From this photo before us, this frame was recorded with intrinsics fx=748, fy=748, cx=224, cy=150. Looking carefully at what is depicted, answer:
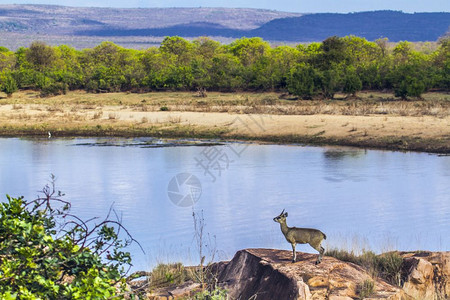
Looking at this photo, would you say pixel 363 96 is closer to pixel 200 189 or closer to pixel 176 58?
pixel 200 189

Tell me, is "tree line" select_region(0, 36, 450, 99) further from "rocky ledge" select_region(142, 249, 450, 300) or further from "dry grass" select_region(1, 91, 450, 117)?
"rocky ledge" select_region(142, 249, 450, 300)

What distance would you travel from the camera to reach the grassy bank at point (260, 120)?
2670 cm

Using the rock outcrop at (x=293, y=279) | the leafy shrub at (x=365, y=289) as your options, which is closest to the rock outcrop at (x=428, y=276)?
the rock outcrop at (x=293, y=279)

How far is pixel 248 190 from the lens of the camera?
18328mm

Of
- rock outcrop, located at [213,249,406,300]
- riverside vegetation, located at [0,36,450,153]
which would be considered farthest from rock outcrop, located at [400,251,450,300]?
riverside vegetation, located at [0,36,450,153]

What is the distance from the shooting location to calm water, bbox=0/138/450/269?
12867 mm

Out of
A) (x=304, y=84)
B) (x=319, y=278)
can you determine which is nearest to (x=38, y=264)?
(x=319, y=278)

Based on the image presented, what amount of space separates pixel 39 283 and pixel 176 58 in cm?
6486

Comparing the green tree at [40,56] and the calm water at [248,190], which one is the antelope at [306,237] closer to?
the calm water at [248,190]

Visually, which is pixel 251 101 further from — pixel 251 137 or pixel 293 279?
pixel 293 279

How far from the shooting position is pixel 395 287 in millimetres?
7570

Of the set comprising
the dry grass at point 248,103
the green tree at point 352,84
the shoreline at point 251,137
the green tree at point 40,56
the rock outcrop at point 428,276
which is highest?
the green tree at point 40,56

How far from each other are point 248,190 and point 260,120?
13.2 meters

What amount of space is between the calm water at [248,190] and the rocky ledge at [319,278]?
79.4 inches
